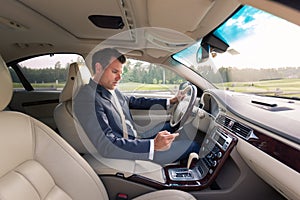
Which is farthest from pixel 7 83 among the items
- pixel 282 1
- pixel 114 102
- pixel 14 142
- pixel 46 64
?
pixel 46 64

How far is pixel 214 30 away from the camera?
1.57 metres

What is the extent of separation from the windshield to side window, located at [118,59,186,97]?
8.4 inches

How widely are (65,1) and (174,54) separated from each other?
0.98 metres

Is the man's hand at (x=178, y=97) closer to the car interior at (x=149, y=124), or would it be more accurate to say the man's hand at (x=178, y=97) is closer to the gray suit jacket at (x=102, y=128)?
the car interior at (x=149, y=124)

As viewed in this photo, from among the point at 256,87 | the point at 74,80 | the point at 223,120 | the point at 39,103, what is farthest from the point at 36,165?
the point at 39,103

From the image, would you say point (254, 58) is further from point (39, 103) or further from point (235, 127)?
point (39, 103)

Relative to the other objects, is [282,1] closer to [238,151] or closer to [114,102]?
[238,151]

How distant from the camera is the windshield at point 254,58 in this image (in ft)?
3.80

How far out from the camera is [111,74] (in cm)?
153

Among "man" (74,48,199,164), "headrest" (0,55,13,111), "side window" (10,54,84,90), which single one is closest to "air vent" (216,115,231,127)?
"man" (74,48,199,164)

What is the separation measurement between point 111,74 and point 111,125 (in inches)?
11.8

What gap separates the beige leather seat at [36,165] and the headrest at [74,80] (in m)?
0.49

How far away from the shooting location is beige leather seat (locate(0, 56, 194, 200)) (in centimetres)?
82

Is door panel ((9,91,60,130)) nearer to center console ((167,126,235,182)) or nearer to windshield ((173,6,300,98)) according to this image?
windshield ((173,6,300,98))
